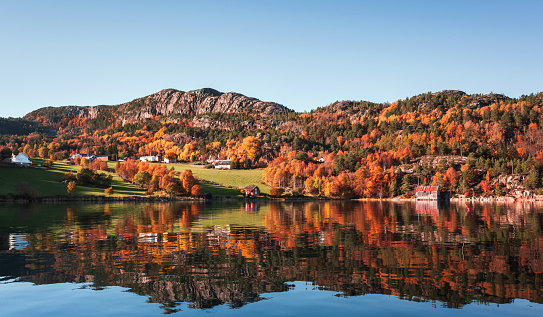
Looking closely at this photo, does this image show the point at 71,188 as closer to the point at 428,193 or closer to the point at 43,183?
the point at 43,183

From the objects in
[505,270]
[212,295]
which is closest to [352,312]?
[212,295]

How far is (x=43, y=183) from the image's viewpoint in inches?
6329

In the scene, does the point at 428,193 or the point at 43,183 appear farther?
the point at 428,193

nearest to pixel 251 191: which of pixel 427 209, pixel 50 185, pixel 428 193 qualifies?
pixel 428 193

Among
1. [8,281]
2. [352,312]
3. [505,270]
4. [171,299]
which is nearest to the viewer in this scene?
[352,312]

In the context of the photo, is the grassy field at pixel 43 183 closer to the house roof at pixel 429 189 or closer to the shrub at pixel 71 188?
the shrub at pixel 71 188

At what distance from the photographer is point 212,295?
21953 millimetres

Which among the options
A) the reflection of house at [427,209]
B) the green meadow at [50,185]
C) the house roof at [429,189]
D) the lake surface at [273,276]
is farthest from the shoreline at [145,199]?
the lake surface at [273,276]

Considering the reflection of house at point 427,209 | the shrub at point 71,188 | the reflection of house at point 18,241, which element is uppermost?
the shrub at point 71,188

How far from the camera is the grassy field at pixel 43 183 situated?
487 ft

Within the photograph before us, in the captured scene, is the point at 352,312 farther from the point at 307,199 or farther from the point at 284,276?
the point at 307,199

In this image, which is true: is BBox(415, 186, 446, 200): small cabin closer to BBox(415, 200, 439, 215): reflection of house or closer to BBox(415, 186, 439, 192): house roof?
BBox(415, 186, 439, 192): house roof

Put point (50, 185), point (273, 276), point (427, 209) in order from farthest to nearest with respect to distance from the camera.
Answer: point (50, 185)
point (427, 209)
point (273, 276)

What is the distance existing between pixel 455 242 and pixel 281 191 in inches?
5984
